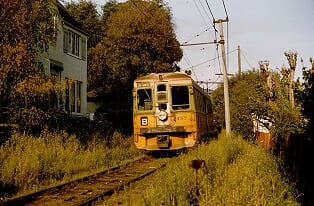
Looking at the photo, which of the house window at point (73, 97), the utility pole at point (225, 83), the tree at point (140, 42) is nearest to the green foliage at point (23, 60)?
the house window at point (73, 97)

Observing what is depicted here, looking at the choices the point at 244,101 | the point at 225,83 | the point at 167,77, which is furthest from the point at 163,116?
the point at 244,101

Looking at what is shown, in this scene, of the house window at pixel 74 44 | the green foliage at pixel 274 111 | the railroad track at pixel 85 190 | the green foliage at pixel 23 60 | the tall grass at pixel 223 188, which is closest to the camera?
the tall grass at pixel 223 188

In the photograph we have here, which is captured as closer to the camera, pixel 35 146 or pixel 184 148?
pixel 35 146

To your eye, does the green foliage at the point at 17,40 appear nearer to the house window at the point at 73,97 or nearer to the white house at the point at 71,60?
the white house at the point at 71,60

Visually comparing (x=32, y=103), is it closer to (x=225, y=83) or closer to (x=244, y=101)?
(x=225, y=83)

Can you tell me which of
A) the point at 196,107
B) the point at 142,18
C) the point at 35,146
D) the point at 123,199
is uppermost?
the point at 142,18

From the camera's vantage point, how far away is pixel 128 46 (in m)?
34.3

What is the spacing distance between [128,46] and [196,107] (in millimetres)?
17703

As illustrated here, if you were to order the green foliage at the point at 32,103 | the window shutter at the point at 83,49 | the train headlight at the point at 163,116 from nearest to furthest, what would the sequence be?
1. the green foliage at the point at 32,103
2. the train headlight at the point at 163,116
3. the window shutter at the point at 83,49

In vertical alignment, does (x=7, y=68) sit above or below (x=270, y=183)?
above

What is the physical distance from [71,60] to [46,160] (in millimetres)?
13276

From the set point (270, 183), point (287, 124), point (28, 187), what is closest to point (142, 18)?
point (287, 124)

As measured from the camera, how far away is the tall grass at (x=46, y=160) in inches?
419

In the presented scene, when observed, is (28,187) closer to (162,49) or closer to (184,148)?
(184,148)
